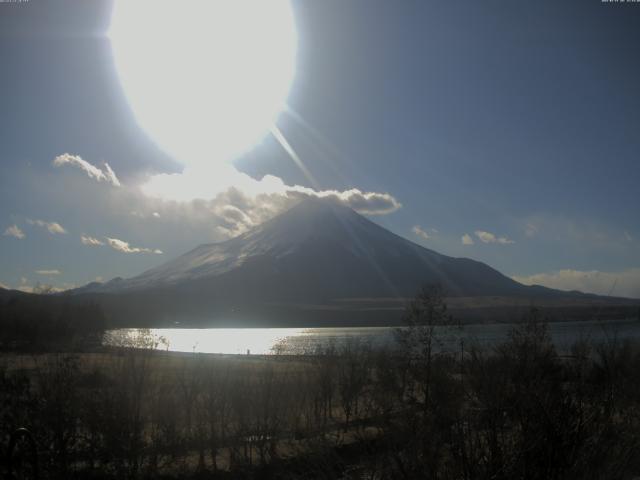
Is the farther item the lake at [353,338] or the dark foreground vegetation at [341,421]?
the lake at [353,338]

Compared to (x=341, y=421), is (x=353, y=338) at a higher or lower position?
lower

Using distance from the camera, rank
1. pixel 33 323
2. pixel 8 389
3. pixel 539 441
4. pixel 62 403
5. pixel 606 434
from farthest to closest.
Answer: pixel 33 323, pixel 62 403, pixel 8 389, pixel 606 434, pixel 539 441

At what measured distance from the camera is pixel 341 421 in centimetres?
1964

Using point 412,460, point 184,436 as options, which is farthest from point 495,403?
point 184,436

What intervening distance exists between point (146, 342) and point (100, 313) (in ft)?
204

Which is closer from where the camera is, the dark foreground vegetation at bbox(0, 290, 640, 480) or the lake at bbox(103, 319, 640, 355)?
the dark foreground vegetation at bbox(0, 290, 640, 480)

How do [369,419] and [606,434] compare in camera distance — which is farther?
[369,419]

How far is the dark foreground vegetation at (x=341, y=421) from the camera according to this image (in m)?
4.96

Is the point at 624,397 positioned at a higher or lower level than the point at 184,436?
higher

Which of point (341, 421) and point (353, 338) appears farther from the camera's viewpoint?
point (353, 338)

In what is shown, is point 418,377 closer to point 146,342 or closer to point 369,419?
point 369,419

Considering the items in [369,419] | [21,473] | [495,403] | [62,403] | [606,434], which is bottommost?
[369,419]

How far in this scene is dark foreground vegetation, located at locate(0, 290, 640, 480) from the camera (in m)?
4.96

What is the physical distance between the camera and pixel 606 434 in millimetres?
5598
